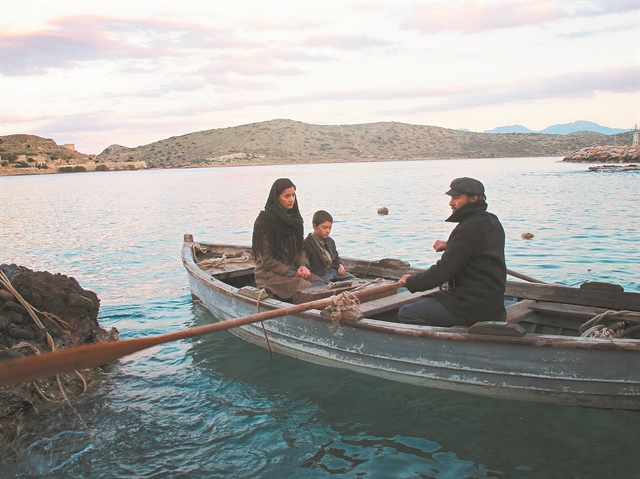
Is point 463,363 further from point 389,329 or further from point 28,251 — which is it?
point 28,251

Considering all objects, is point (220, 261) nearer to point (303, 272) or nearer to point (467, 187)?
point (303, 272)

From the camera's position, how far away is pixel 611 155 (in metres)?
68.2

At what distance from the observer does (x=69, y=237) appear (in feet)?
78.8

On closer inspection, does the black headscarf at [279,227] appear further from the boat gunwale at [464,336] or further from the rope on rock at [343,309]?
the rope on rock at [343,309]

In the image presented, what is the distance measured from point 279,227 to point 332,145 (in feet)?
462

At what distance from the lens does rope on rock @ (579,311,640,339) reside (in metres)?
5.66

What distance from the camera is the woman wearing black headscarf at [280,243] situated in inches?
314

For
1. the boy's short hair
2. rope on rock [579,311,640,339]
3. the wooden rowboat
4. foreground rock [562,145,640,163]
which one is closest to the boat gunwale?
the wooden rowboat

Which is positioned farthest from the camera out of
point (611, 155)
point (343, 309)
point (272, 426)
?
point (611, 155)

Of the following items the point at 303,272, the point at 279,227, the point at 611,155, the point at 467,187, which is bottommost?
the point at 303,272

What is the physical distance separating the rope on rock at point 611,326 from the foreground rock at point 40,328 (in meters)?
5.83

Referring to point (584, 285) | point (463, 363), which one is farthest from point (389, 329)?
point (584, 285)

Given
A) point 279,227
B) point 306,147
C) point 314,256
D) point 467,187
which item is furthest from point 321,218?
point 306,147

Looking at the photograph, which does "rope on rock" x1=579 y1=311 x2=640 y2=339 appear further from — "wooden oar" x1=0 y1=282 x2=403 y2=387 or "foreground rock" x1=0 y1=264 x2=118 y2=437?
"foreground rock" x1=0 y1=264 x2=118 y2=437
